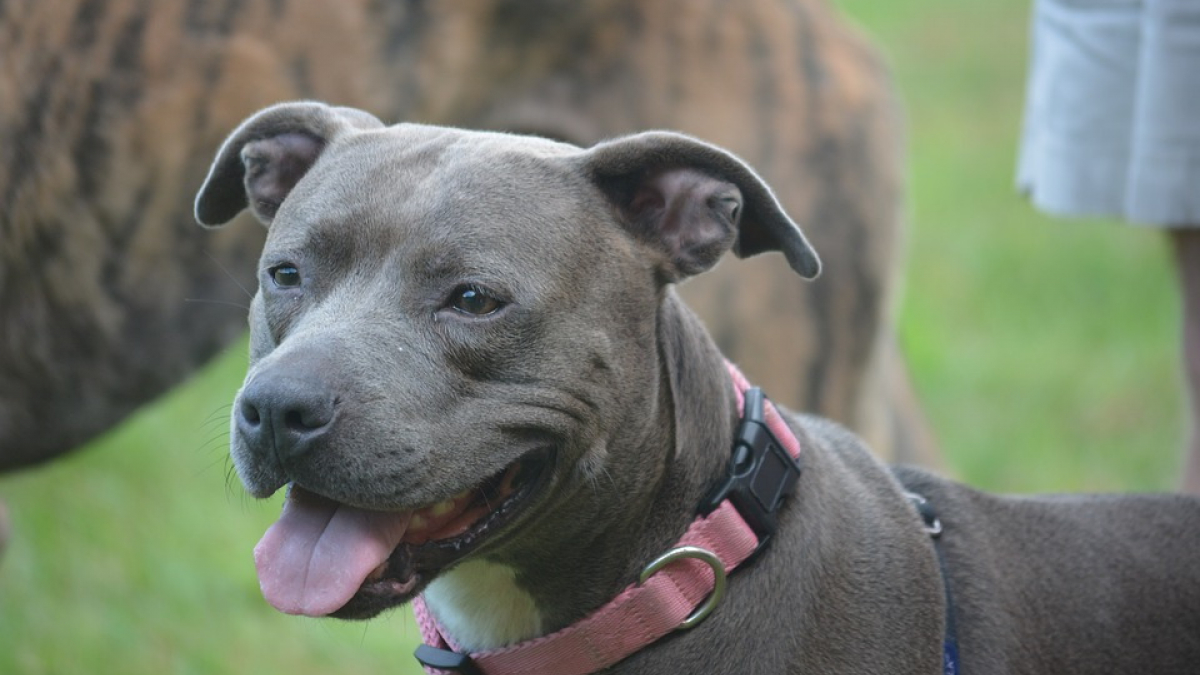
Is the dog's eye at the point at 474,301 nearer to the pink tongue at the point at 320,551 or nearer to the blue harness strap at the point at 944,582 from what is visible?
the pink tongue at the point at 320,551

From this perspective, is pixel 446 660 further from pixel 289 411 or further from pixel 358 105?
pixel 358 105

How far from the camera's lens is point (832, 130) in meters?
4.98

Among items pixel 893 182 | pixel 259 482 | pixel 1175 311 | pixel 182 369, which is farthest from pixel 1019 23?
pixel 259 482

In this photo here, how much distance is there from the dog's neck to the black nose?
0.54 metres

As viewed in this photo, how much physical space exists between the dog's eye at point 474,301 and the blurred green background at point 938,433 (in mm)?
675

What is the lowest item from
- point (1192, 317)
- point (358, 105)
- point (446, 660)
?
point (1192, 317)

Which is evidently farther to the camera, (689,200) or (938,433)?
(938,433)

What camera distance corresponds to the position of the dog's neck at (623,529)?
316 cm

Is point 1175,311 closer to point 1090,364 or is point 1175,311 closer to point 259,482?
point 1090,364

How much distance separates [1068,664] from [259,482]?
1.69 metres

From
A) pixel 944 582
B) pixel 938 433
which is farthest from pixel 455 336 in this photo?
pixel 938 433

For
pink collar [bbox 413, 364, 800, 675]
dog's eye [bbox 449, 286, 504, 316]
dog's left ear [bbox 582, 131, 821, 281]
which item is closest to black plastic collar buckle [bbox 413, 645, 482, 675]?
pink collar [bbox 413, 364, 800, 675]

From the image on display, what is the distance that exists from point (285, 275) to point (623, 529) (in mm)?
844

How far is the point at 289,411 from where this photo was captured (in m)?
2.82
